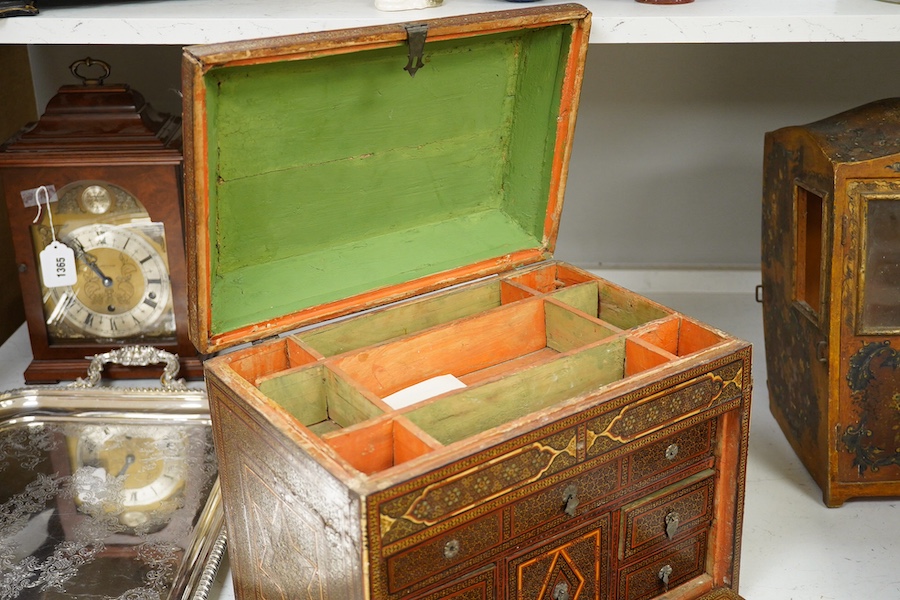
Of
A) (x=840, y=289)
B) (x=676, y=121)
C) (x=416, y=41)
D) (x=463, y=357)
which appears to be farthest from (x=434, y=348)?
(x=676, y=121)

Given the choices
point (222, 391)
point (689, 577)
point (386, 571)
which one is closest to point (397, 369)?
point (222, 391)

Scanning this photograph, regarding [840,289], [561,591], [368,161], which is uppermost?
[368,161]

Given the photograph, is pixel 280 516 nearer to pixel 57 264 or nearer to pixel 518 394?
pixel 518 394

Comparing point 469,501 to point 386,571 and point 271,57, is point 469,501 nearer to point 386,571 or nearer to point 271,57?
point 386,571

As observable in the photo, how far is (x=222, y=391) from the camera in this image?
177cm

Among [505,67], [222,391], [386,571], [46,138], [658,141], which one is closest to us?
[386,571]

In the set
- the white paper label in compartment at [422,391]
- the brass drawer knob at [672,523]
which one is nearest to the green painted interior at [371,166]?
the white paper label in compartment at [422,391]

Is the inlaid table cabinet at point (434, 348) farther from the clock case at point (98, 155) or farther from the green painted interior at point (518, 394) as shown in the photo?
the clock case at point (98, 155)

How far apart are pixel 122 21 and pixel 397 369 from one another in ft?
3.22

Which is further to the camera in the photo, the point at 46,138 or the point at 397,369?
Result: the point at 46,138

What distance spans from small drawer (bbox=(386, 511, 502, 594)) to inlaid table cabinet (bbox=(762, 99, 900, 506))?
96cm

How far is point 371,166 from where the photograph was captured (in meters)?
2.05

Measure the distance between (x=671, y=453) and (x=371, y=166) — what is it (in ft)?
2.68

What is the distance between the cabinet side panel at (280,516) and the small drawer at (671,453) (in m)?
0.55
